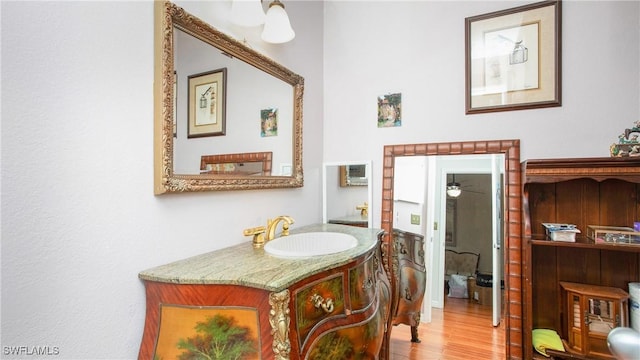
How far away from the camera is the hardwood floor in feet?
5.93

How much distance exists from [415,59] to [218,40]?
1.31 m

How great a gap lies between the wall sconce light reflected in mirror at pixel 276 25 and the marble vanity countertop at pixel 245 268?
116 centimetres

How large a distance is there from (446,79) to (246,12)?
1.29m

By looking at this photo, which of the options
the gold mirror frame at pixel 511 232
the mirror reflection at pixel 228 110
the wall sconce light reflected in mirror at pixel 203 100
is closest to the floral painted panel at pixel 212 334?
the mirror reflection at pixel 228 110

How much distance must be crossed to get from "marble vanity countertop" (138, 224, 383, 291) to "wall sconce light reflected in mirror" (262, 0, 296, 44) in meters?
1.16

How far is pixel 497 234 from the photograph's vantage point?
1810mm

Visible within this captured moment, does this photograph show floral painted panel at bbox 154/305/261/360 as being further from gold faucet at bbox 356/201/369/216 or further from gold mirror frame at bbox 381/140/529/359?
gold mirror frame at bbox 381/140/529/359

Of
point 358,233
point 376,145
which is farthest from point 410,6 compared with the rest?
point 358,233

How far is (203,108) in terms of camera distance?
1371 millimetres

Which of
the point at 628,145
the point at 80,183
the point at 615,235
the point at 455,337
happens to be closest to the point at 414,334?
the point at 455,337

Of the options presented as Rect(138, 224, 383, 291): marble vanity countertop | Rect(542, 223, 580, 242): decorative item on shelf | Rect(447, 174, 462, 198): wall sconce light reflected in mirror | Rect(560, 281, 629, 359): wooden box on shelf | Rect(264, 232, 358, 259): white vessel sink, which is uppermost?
Rect(447, 174, 462, 198): wall sconce light reflected in mirror

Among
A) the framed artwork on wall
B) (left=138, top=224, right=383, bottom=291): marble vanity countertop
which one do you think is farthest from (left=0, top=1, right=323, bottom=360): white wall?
the framed artwork on wall

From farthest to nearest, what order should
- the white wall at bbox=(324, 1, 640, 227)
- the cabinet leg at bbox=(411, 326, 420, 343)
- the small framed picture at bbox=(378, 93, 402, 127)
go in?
the small framed picture at bbox=(378, 93, 402, 127) → the cabinet leg at bbox=(411, 326, 420, 343) → the white wall at bbox=(324, 1, 640, 227)

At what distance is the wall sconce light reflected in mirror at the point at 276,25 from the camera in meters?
1.62
